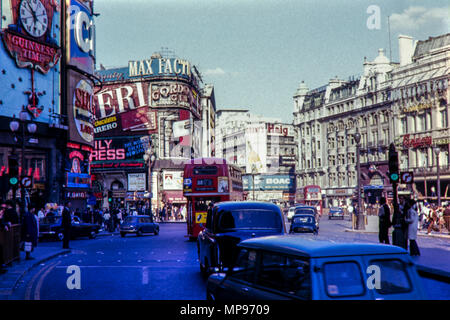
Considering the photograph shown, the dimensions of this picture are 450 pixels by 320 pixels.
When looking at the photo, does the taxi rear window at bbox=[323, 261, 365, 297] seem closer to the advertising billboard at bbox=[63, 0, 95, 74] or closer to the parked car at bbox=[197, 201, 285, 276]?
the parked car at bbox=[197, 201, 285, 276]

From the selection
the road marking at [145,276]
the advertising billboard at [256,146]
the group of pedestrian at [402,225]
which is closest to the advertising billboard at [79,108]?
the road marking at [145,276]

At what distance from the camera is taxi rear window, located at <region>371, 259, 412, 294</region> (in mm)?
5273

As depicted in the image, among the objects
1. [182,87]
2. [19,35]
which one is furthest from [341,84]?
[19,35]

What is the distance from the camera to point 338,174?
88250mm

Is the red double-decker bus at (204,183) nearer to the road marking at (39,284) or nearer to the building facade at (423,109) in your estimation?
the road marking at (39,284)

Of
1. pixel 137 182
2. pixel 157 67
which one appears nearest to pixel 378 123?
pixel 157 67

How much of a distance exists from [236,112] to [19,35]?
108195 mm

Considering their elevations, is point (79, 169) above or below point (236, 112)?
below

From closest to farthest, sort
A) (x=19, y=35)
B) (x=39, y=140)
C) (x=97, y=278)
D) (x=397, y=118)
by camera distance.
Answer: (x=97, y=278) → (x=19, y=35) → (x=39, y=140) → (x=397, y=118)

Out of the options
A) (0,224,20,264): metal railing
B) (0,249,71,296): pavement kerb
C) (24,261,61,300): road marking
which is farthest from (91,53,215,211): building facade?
(24,261,61,300): road marking

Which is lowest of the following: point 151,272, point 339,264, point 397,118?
point 151,272

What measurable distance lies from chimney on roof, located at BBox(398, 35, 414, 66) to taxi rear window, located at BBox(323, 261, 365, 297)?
238 feet

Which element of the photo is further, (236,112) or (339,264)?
(236,112)
